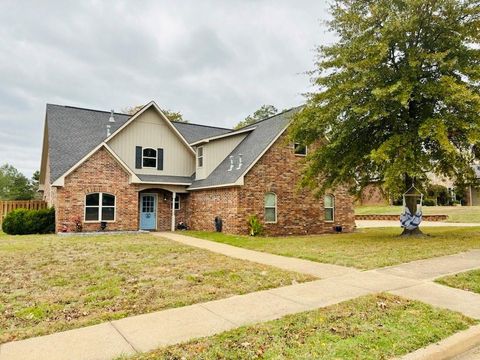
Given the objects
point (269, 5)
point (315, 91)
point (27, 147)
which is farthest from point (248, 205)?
point (27, 147)

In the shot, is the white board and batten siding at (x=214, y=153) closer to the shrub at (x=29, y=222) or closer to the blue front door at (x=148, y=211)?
the blue front door at (x=148, y=211)

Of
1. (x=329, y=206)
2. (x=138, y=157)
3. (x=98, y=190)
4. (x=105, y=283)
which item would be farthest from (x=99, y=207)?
(x=329, y=206)

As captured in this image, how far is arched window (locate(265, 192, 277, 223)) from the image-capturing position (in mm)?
17953

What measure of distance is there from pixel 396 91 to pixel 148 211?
1419 centimetres

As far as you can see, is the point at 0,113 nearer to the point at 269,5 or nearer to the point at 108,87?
the point at 108,87

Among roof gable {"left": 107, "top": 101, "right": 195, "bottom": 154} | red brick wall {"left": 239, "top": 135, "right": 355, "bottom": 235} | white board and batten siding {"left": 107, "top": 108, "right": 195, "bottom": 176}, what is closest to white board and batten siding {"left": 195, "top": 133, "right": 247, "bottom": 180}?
white board and batten siding {"left": 107, "top": 108, "right": 195, "bottom": 176}

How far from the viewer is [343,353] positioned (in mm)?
3695

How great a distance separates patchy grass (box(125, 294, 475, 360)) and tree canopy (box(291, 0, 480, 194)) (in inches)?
325

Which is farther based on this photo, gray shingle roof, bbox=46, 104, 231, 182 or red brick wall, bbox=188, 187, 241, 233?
gray shingle roof, bbox=46, 104, 231, 182

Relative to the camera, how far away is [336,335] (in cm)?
416

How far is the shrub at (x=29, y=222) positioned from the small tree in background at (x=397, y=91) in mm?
13262

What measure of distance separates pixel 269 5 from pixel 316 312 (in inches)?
507

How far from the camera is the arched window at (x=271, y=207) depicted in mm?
17953

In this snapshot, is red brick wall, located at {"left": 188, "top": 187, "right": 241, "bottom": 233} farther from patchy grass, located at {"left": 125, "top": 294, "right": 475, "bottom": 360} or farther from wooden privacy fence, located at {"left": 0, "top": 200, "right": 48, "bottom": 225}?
patchy grass, located at {"left": 125, "top": 294, "right": 475, "bottom": 360}
